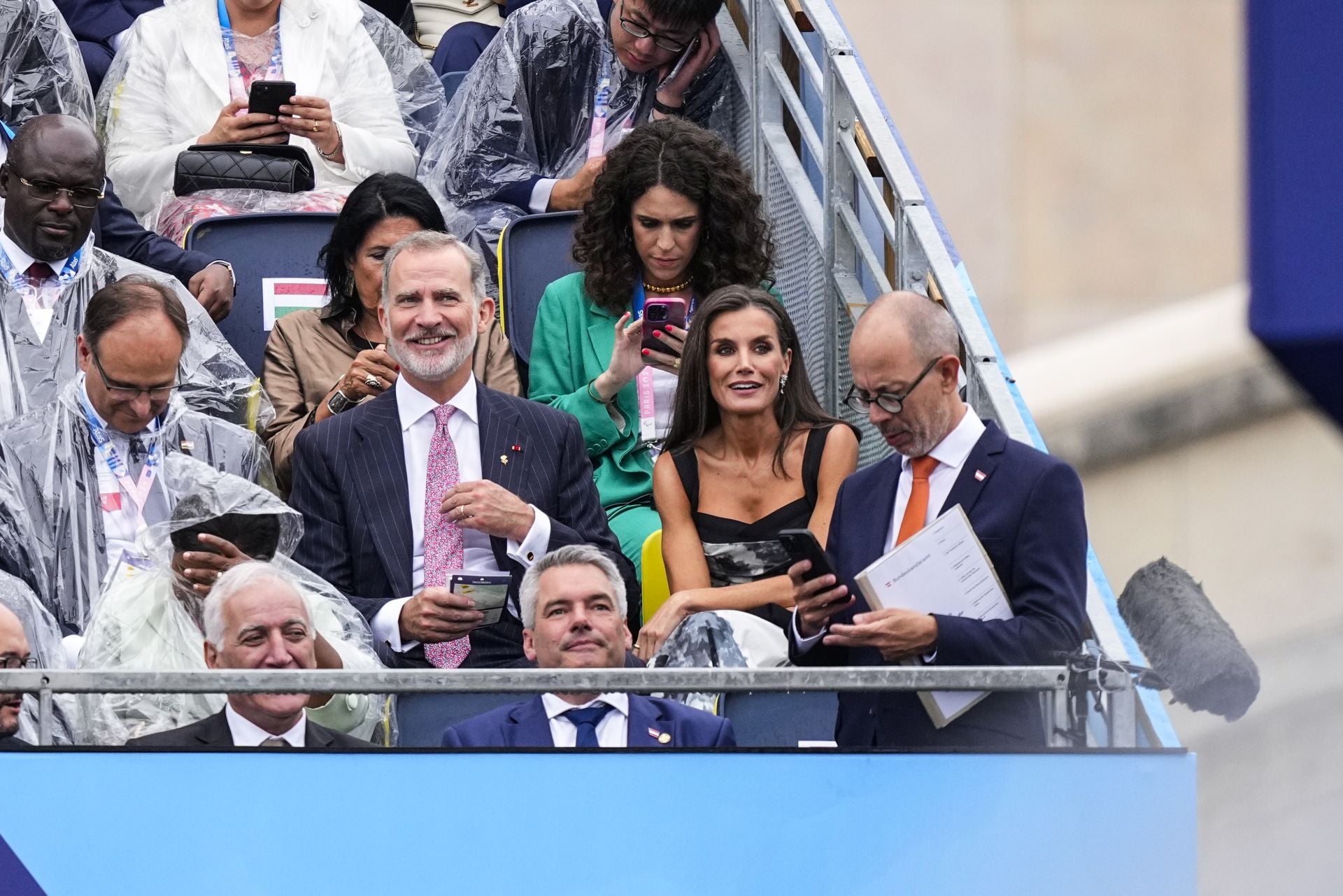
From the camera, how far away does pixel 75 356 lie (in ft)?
15.1

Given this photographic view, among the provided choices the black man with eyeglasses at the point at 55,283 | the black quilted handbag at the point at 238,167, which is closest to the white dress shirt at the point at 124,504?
the black man with eyeglasses at the point at 55,283

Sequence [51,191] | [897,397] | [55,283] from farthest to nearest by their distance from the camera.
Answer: [55,283]
[51,191]
[897,397]

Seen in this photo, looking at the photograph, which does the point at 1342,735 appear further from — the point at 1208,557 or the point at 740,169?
the point at 740,169

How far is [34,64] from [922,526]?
3438 mm

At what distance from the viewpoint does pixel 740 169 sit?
16.2 ft

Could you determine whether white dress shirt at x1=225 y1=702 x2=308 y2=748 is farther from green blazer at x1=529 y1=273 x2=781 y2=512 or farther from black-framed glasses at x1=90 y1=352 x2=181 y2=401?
green blazer at x1=529 y1=273 x2=781 y2=512

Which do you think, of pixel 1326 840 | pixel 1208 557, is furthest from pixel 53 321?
pixel 1326 840

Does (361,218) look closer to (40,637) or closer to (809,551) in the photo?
(40,637)

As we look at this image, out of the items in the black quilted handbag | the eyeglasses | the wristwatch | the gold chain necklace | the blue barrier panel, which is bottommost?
the blue barrier panel

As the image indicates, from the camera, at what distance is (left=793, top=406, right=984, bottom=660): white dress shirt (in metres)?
3.37

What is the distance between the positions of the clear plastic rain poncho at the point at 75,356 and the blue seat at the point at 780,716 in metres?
1.56

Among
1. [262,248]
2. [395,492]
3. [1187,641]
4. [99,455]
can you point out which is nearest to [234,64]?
[262,248]

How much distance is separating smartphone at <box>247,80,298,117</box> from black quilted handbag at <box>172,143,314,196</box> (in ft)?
0.37

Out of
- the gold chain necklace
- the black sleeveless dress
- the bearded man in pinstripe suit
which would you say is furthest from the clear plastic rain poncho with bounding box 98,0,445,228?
the black sleeveless dress
